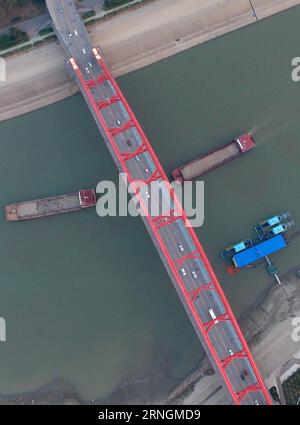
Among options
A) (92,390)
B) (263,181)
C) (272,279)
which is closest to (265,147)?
(263,181)

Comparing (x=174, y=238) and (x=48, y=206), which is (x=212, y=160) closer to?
(x=174, y=238)

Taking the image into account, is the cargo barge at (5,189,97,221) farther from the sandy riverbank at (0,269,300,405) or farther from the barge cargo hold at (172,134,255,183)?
the sandy riverbank at (0,269,300,405)

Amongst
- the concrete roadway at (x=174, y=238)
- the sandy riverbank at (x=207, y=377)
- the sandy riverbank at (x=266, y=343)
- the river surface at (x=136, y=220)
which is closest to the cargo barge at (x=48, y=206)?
the river surface at (x=136, y=220)

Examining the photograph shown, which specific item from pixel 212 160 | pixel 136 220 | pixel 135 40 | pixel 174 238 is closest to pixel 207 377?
pixel 174 238

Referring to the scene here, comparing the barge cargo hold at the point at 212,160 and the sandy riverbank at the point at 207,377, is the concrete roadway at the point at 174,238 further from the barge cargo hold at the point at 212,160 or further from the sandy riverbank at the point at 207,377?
the sandy riverbank at the point at 207,377

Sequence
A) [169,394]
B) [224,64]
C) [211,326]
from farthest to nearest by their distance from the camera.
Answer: [224,64] → [169,394] → [211,326]

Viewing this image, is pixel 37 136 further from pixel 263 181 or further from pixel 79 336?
pixel 263 181
